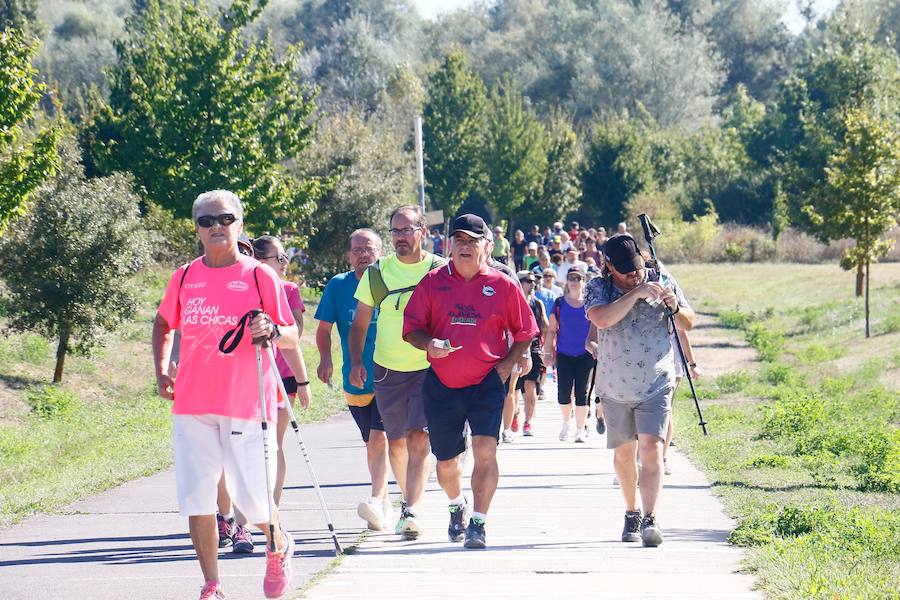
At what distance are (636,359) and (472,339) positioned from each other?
1012 mm

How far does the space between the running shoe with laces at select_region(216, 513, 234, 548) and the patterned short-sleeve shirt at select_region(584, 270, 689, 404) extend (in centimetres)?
236

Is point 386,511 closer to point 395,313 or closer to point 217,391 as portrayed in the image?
point 395,313

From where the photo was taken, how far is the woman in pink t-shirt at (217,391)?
6.46 metres

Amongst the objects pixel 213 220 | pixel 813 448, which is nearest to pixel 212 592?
pixel 213 220

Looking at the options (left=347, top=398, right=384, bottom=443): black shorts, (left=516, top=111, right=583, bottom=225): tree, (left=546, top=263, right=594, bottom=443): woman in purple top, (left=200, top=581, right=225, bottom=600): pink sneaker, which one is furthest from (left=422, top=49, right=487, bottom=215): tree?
(left=200, top=581, right=225, bottom=600): pink sneaker

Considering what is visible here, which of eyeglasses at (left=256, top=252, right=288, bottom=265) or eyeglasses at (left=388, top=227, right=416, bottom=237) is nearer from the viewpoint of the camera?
eyeglasses at (left=388, top=227, right=416, bottom=237)

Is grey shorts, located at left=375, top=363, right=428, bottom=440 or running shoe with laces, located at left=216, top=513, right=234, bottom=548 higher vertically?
grey shorts, located at left=375, top=363, right=428, bottom=440

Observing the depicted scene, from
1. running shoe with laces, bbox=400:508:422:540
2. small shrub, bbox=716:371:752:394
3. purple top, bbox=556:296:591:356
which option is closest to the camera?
running shoe with laces, bbox=400:508:422:540

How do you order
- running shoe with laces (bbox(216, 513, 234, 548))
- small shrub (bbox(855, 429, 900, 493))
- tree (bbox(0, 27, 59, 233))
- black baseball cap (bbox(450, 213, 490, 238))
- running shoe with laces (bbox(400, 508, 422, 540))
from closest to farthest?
black baseball cap (bbox(450, 213, 490, 238)) < running shoe with laces (bbox(216, 513, 234, 548)) < running shoe with laces (bbox(400, 508, 422, 540)) < small shrub (bbox(855, 429, 900, 493)) < tree (bbox(0, 27, 59, 233))

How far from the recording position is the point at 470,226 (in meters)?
8.16

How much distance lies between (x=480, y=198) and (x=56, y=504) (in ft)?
172

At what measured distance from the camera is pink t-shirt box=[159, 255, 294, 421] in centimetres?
646

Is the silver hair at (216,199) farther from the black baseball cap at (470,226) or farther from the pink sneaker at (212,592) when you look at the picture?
the black baseball cap at (470,226)

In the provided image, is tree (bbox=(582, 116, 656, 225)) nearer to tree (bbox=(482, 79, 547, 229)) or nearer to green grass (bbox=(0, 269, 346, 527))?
tree (bbox=(482, 79, 547, 229))
